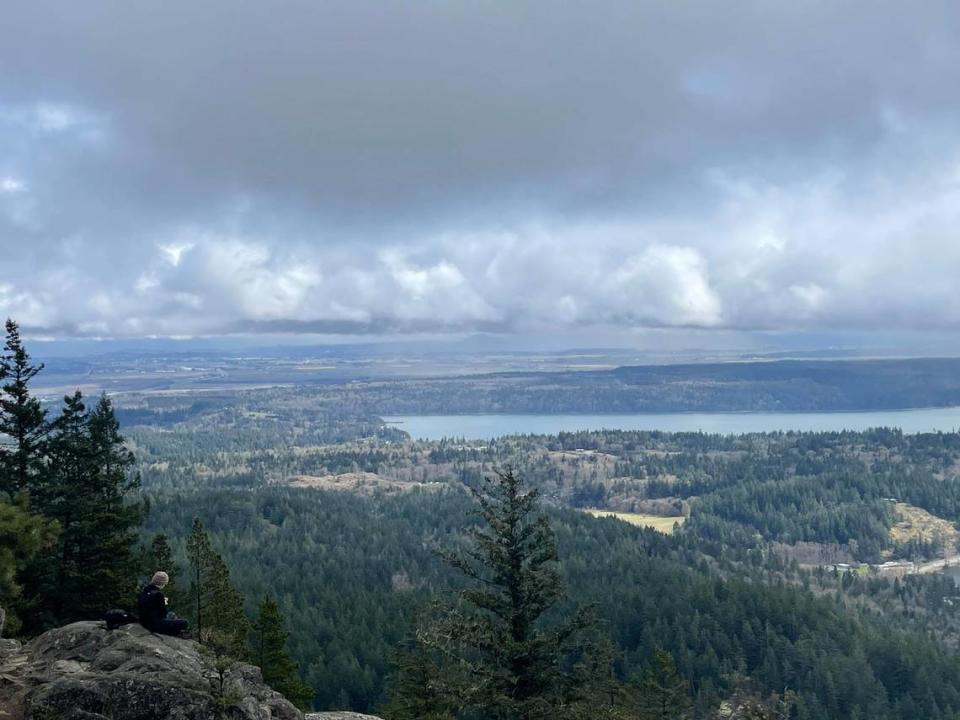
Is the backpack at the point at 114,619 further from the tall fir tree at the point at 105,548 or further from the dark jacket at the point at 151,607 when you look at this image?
the tall fir tree at the point at 105,548

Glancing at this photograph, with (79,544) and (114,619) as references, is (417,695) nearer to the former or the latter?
(79,544)

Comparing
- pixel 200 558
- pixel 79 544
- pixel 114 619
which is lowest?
pixel 200 558

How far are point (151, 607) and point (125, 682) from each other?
3.97 m

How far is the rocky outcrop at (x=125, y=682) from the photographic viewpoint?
2323 centimetres

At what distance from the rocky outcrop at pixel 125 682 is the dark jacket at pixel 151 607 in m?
0.38

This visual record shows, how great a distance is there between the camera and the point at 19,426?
48.0 metres

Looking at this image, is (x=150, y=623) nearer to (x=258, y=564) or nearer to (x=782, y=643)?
(x=782, y=643)

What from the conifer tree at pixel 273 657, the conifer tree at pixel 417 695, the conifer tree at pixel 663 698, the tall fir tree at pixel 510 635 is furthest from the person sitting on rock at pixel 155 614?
the conifer tree at pixel 663 698

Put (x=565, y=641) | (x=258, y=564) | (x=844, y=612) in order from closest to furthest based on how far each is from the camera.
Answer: (x=565, y=641)
(x=844, y=612)
(x=258, y=564)

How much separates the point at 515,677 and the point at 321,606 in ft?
425

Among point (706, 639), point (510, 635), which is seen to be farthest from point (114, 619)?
point (706, 639)

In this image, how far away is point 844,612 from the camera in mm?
174500

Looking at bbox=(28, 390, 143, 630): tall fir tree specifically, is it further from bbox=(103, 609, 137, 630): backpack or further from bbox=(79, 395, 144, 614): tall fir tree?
bbox=(103, 609, 137, 630): backpack

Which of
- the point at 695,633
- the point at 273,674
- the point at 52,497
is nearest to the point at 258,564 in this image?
the point at 695,633
